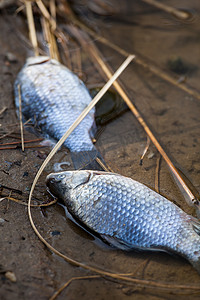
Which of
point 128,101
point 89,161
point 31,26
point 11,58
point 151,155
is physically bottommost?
point 151,155

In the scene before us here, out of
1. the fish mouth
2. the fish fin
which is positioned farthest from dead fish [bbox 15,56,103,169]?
the fish fin

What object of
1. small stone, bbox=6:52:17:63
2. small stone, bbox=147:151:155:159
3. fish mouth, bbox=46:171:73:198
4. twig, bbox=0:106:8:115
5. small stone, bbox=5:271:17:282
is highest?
small stone, bbox=6:52:17:63

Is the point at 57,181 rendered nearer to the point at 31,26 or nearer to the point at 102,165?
the point at 102,165

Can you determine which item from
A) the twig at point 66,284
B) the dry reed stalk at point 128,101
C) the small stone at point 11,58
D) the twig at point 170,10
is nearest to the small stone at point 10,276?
the twig at point 66,284

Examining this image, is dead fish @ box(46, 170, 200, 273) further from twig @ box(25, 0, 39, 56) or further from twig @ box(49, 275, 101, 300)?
twig @ box(25, 0, 39, 56)

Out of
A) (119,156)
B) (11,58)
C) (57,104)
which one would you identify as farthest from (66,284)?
(11,58)

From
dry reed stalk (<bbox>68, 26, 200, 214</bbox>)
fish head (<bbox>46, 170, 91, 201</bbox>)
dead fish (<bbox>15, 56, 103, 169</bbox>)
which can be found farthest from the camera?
dead fish (<bbox>15, 56, 103, 169</bbox>)
